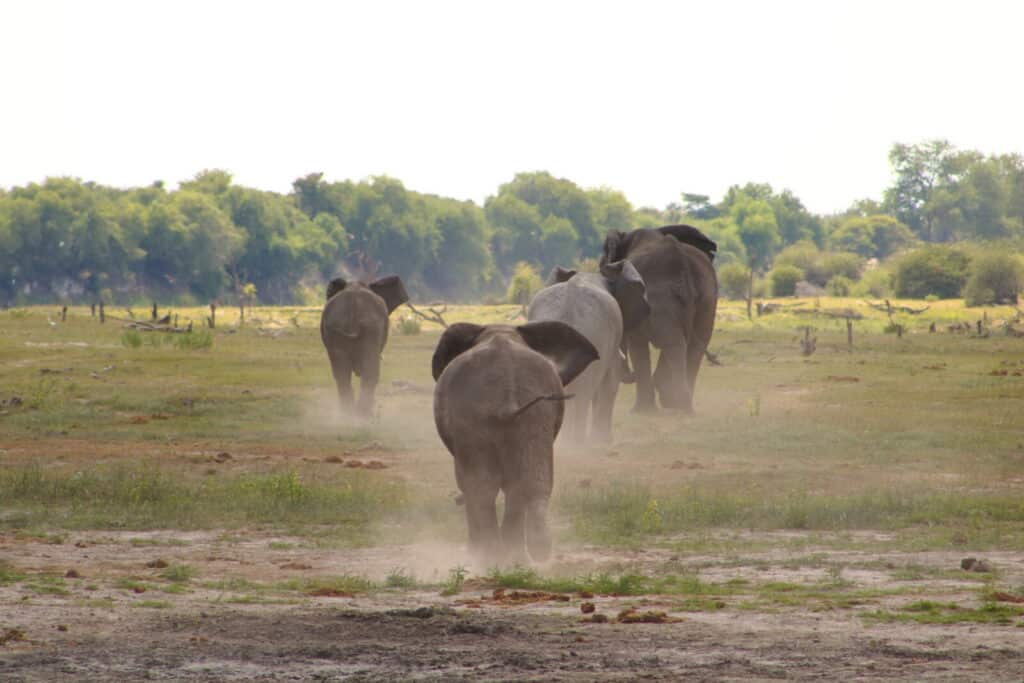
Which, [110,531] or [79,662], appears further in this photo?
[110,531]

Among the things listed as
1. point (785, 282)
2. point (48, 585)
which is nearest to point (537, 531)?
point (48, 585)

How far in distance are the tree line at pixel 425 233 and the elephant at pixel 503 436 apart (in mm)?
67991

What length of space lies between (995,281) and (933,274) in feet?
32.5

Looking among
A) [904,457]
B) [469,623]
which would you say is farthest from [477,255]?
[469,623]

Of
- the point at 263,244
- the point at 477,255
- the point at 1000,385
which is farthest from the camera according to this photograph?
the point at 477,255

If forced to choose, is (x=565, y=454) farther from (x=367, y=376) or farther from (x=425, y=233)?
(x=425, y=233)

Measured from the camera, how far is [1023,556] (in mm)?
11008

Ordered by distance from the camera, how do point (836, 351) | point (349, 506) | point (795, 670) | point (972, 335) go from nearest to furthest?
point (795, 670) → point (349, 506) → point (836, 351) → point (972, 335)

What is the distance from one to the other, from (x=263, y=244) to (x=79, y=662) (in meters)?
107

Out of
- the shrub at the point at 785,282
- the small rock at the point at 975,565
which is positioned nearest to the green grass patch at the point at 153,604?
the small rock at the point at 975,565

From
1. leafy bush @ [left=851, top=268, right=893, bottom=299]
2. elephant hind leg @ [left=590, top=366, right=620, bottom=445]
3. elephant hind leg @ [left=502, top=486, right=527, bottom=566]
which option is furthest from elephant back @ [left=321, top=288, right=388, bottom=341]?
leafy bush @ [left=851, top=268, right=893, bottom=299]

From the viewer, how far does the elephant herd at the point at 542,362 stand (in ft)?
33.8

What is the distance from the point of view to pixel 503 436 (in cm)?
1031

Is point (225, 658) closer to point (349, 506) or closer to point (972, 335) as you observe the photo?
point (349, 506)
